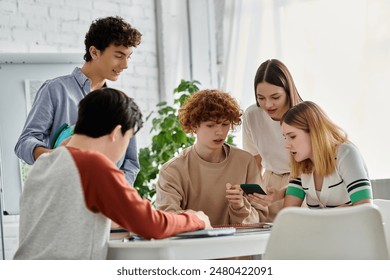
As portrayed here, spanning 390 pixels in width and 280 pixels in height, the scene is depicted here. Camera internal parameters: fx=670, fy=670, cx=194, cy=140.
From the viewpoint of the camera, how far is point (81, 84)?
3033 millimetres

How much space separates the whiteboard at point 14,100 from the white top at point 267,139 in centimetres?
178

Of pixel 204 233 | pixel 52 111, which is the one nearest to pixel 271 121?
pixel 52 111

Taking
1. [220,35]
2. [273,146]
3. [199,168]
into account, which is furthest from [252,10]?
[199,168]

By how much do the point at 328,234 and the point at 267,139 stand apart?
150 cm

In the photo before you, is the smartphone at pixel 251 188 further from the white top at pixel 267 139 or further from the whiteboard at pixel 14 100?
the whiteboard at pixel 14 100

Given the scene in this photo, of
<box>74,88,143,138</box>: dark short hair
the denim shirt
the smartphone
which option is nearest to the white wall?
the denim shirt

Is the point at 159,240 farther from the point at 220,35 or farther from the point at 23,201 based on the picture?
the point at 220,35

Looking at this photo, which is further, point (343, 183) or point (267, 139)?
point (267, 139)

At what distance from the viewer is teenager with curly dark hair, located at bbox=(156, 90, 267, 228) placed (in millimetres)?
2816

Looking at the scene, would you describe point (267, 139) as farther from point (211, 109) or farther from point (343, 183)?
point (343, 183)

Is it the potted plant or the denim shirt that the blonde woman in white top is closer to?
the denim shirt

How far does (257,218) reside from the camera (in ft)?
9.23

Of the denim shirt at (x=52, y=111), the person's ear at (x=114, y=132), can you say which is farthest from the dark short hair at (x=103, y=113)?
the denim shirt at (x=52, y=111)

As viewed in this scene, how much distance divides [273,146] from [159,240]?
1413mm
